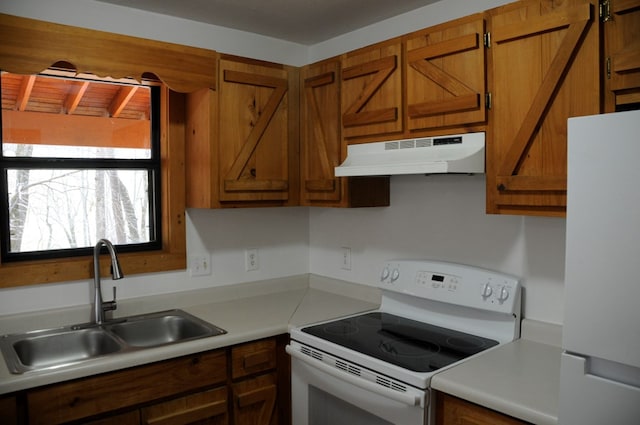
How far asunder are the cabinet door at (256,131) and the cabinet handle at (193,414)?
90cm

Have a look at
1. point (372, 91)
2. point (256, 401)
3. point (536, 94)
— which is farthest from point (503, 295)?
point (256, 401)

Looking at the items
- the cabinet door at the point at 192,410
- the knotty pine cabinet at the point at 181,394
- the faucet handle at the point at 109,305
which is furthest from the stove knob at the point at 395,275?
the faucet handle at the point at 109,305

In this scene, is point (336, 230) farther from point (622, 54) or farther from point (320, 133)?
point (622, 54)

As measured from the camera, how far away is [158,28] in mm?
2387

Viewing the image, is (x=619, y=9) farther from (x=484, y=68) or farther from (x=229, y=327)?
(x=229, y=327)

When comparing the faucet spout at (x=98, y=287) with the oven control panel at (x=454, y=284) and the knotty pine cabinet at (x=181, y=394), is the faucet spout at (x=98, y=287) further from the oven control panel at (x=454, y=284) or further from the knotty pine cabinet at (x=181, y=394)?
the oven control panel at (x=454, y=284)

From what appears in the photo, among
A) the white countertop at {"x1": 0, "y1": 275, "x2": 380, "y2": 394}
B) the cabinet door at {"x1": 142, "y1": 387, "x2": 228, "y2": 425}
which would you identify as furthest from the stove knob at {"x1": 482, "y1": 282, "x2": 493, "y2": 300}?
the cabinet door at {"x1": 142, "y1": 387, "x2": 228, "y2": 425}

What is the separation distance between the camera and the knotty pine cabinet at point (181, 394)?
1688 millimetres

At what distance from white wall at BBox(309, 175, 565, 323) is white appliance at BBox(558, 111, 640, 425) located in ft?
2.71

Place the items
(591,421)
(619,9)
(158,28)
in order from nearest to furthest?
(591,421) → (619,9) → (158,28)

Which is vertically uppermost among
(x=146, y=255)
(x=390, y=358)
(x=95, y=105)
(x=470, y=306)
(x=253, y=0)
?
(x=253, y=0)

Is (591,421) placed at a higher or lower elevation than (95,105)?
lower

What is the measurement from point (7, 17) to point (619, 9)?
2.07m

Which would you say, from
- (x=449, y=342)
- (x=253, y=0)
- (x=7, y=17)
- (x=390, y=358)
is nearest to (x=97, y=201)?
(x=7, y=17)
